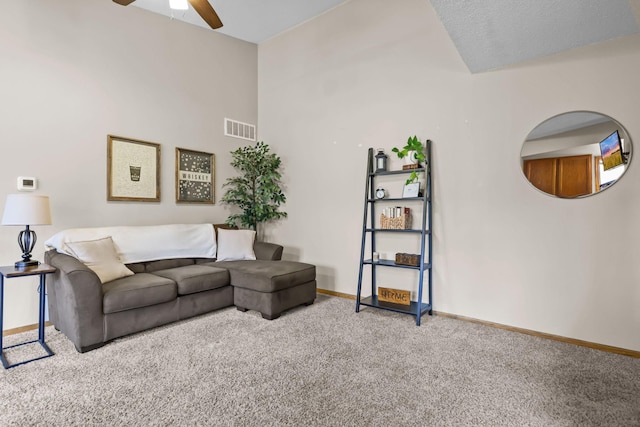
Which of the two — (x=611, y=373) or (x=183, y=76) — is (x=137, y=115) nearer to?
(x=183, y=76)

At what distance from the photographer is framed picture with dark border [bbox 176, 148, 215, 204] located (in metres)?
4.12

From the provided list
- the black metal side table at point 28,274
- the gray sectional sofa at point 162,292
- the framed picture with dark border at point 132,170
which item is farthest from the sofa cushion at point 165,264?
the black metal side table at point 28,274

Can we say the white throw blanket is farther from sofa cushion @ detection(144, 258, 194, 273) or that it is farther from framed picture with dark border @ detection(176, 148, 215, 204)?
framed picture with dark border @ detection(176, 148, 215, 204)

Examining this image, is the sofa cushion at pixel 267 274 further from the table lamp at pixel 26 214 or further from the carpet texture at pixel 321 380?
the table lamp at pixel 26 214

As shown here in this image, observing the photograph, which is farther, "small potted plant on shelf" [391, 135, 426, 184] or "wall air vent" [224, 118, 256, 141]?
"wall air vent" [224, 118, 256, 141]

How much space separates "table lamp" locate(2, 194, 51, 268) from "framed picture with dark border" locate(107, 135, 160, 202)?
948mm

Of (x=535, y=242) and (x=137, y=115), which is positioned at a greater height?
(x=137, y=115)

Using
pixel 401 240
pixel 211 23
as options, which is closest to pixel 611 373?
pixel 401 240

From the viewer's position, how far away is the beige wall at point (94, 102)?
9.66ft

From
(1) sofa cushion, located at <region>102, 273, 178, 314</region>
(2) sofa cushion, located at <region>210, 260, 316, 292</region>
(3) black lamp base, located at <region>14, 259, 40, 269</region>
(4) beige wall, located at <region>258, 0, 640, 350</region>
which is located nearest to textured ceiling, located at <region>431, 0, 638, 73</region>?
(4) beige wall, located at <region>258, 0, 640, 350</region>

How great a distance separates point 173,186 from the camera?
4074mm

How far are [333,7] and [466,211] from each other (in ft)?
9.72

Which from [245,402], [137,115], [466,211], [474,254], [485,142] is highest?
[137,115]

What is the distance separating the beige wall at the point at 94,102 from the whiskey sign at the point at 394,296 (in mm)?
2415
